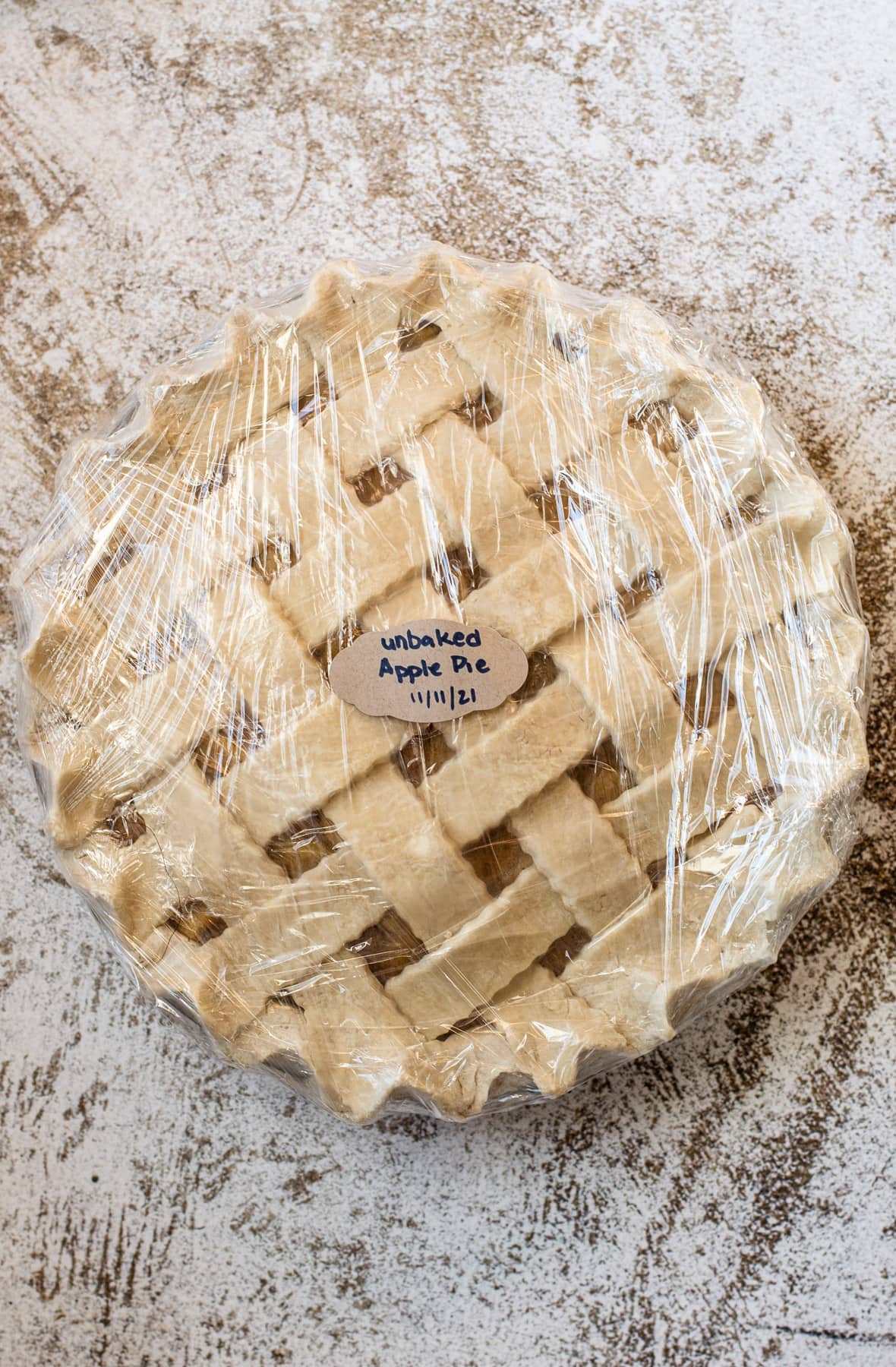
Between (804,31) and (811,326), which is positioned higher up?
(804,31)

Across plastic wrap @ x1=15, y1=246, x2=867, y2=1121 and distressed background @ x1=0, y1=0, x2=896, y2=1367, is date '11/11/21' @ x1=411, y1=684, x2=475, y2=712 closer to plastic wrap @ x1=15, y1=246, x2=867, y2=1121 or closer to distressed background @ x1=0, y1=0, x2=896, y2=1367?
plastic wrap @ x1=15, y1=246, x2=867, y2=1121

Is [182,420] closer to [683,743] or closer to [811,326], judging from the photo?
[683,743]

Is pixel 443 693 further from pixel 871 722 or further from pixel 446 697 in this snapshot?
pixel 871 722

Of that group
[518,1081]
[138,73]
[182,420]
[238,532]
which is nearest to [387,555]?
[238,532]

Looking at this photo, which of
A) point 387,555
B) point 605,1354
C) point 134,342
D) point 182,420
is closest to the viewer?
point 387,555

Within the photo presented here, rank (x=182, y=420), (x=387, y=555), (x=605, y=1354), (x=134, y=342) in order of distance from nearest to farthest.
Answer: (x=387, y=555), (x=182, y=420), (x=605, y=1354), (x=134, y=342)

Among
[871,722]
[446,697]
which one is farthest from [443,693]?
[871,722]

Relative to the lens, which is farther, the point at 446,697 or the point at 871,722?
the point at 871,722
